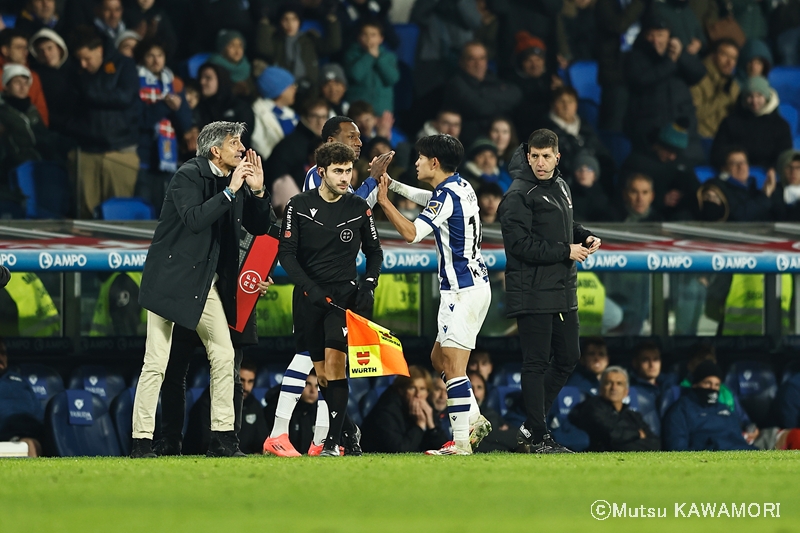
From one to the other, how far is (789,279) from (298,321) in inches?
220

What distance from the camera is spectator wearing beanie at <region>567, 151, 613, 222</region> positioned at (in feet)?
41.1

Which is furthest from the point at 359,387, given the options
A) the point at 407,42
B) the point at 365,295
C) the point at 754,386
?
the point at 407,42

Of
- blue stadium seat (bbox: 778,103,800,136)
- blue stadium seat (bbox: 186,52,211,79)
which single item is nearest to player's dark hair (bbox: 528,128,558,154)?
blue stadium seat (bbox: 186,52,211,79)

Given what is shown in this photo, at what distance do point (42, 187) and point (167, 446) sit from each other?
11.4ft

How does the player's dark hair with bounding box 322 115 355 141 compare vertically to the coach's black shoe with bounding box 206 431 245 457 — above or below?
above

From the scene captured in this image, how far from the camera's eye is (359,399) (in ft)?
35.5

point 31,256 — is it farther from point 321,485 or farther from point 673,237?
point 673,237

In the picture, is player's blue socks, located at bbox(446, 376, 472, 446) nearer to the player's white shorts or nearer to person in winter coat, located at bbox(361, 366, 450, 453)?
the player's white shorts

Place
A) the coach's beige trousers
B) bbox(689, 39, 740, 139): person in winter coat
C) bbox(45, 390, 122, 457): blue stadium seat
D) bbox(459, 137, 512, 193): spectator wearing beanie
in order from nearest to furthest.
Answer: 1. the coach's beige trousers
2. bbox(45, 390, 122, 457): blue stadium seat
3. bbox(459, 137, 512, 193): spectator wearing beanie
4. bbox(689, 39, 740, 139): person in winter coat

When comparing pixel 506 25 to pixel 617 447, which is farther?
pixel 506 25

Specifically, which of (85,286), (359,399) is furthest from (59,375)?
(359,399)

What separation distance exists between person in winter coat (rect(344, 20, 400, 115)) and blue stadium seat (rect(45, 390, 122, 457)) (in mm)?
4318

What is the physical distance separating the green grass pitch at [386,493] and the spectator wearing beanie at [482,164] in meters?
5.01

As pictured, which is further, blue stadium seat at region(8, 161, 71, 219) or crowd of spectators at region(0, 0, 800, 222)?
crowd of spectators at region(0, 0, 800, 222)
